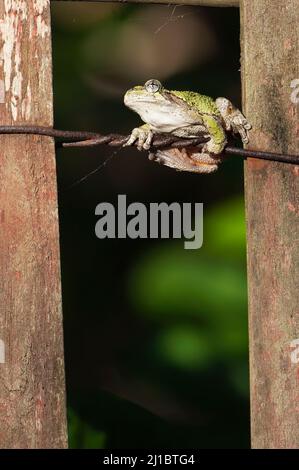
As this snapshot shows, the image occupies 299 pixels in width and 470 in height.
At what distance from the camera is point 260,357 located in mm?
2914

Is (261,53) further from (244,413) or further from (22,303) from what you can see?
(244,413)

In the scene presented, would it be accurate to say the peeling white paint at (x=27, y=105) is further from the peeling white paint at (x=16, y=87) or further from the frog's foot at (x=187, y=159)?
the frog's foot at (x=187, y=159)

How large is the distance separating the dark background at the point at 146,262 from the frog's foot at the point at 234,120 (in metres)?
1.82

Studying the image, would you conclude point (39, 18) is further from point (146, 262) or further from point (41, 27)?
point (146, 262)

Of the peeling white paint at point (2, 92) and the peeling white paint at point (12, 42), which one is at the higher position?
the peeling white paint at point (12, 42)

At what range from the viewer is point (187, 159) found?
2.99 m

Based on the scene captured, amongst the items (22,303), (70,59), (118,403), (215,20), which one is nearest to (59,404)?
(22,303)

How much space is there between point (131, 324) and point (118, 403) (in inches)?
20.2

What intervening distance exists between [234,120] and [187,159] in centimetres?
17

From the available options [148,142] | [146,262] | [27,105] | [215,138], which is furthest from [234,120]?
[146,262]

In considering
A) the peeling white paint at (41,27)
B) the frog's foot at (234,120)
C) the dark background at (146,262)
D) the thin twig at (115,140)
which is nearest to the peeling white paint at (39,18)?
the peeling white paint at (41,27)

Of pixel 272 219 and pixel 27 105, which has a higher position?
pixel 27 105

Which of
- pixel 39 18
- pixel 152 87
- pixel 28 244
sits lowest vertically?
pixel 28 244

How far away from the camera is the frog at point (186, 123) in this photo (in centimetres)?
293
